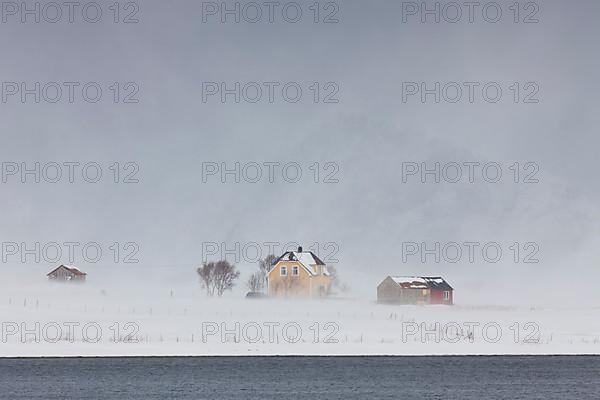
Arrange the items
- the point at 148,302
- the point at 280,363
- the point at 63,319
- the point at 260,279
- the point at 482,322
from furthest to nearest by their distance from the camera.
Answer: the point at 260,279
the point at 148,302
the point at 482,322
the point at 63,319
the point at 280,363

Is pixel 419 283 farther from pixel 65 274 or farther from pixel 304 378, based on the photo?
pixel 304 378

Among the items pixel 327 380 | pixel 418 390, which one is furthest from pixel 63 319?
pixel 418 390

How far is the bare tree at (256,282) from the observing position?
14212cm

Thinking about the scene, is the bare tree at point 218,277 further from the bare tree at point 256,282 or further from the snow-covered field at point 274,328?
the snow-covered field at point 274,328

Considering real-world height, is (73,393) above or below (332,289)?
below

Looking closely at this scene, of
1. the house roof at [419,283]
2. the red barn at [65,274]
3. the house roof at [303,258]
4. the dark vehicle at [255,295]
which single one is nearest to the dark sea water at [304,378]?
the house roof at [419,283]

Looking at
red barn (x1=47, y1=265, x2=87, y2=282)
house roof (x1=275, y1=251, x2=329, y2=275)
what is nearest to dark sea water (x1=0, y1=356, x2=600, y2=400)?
house roof (x1=275, y1=251, x2=329, y2=275)

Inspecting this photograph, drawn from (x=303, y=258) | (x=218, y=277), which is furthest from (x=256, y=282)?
(x=303, y=258)

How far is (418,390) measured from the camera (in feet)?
246

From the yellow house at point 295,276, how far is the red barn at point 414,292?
6367 mm

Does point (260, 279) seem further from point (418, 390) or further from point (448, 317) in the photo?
point (418, 390)

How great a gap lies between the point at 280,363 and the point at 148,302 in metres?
30.0

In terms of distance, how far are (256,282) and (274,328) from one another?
40172 millimetres

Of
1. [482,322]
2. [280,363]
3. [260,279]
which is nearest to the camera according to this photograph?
[280,363]
